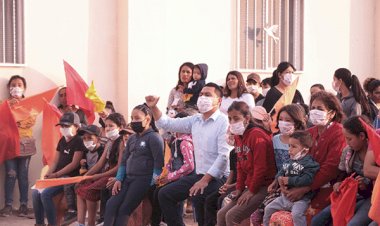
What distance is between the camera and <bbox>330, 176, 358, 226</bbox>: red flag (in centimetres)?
637

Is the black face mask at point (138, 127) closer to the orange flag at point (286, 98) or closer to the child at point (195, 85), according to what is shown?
the orange flag at point (286, 98)

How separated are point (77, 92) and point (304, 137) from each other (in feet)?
18.4

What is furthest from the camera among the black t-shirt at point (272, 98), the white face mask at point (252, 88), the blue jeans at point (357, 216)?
the white face mask at point (252, 88)

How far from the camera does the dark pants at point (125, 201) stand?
27.9 feet

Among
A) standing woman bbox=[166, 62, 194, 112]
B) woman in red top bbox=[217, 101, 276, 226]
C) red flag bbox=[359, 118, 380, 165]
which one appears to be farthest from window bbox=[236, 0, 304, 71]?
red flag bbox=[359, 118, 380, 165]

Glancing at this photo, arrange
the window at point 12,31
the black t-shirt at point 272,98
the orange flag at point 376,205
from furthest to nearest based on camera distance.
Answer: the window at point 12,31 → the black t-shirt at point 272,98 → the orange flag at point 376,205

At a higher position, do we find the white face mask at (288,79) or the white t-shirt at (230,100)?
the white face mask at (288,79)

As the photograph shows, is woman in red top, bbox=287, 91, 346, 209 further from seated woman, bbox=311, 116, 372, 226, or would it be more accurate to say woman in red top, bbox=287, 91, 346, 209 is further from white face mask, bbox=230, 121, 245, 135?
white face mask, bbox=230, 121, 245, 135

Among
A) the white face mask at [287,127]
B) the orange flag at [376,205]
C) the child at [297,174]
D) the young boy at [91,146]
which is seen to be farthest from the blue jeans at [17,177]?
the orange flag at [376,205]

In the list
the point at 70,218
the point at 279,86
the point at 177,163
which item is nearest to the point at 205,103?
the point at 177,163

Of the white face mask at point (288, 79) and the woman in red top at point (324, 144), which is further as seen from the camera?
the white face mask at point (288, 79)

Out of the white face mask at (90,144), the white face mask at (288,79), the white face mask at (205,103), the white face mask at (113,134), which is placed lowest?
the white face mask at (90,144)

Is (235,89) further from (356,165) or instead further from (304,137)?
(356,165)

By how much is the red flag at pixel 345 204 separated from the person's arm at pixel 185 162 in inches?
89.1
